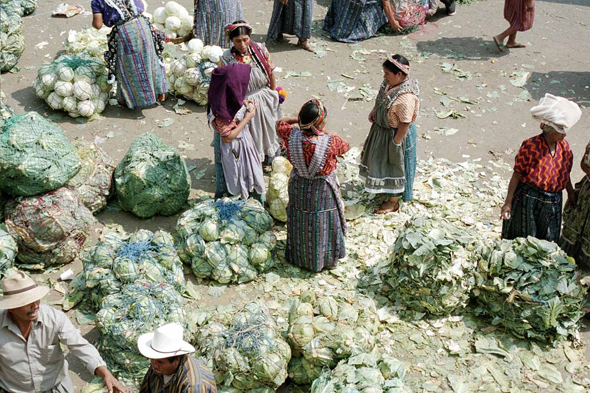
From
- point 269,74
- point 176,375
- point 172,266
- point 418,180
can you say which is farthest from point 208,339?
point 418,180

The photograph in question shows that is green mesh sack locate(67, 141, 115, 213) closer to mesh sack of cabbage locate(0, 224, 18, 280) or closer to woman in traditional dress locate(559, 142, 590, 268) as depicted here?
mesh sack of cabbage locate(0, 224, 18, 280)

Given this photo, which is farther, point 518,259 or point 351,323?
point 518,259

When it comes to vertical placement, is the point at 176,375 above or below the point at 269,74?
below

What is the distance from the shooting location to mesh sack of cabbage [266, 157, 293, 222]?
6.17 meters

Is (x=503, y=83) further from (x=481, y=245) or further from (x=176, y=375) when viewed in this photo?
(x=176, y=375)

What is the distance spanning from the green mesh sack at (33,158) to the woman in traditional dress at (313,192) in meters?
2.14

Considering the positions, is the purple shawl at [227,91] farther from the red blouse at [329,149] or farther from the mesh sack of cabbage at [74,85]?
the mesh sack of cabbage at [74,85]

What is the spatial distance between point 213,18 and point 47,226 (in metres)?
4.93

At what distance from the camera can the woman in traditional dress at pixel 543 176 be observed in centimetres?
479

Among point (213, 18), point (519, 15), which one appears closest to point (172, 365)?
point (213, 18)

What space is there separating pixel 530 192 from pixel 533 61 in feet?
18.8

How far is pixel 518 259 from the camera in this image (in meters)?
4.98

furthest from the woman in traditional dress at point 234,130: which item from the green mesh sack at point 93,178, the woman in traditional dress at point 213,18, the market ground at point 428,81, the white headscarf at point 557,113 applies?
the woman in traditional dress at point 213,18

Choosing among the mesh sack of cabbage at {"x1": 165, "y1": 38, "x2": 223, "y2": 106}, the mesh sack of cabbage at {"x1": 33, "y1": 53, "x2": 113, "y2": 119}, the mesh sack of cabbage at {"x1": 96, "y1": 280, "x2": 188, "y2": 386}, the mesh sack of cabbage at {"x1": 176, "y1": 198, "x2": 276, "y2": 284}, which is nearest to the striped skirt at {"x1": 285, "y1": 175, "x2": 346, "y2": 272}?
the mesh sack of cabbage at {"x1": 176, "y1": 198, "x2": 276, "y2": 284}
